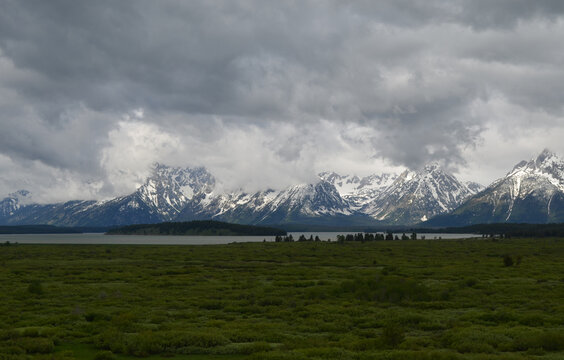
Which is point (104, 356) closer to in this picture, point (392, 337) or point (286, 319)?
point (392, 337)

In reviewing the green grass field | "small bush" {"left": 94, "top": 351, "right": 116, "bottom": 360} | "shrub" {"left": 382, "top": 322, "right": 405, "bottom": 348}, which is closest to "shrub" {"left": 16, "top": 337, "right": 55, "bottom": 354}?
the green grass field

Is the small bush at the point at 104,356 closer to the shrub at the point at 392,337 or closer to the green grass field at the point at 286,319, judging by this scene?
the green grass field at the point at 286,319

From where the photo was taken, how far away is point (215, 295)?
51719 mm

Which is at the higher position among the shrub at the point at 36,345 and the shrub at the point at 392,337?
the shrub at the point at 392,337

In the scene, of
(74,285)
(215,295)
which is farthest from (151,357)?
(74,285)

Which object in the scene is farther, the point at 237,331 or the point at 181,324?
the point at 181,324

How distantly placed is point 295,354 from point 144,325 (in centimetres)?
1469

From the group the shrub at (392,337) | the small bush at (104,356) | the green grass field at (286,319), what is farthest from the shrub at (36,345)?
the shrub at (392,337)

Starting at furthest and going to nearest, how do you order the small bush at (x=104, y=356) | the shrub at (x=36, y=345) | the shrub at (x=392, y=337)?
the shrub at (x=392, y=337), the shrub at (x=36, y=345), the small bush at (x=104, y=356)

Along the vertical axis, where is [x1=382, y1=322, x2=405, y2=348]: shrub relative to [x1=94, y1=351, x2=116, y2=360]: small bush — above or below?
above

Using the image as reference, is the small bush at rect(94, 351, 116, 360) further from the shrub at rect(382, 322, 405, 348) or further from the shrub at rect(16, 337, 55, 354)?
the shrub at rect(382, 322, 405, 348)

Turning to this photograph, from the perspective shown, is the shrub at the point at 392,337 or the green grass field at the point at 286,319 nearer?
the green grass field at the point at 286,319

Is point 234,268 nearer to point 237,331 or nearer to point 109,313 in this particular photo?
point 109,313

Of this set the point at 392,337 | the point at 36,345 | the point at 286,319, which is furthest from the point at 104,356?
the point at 286,319
